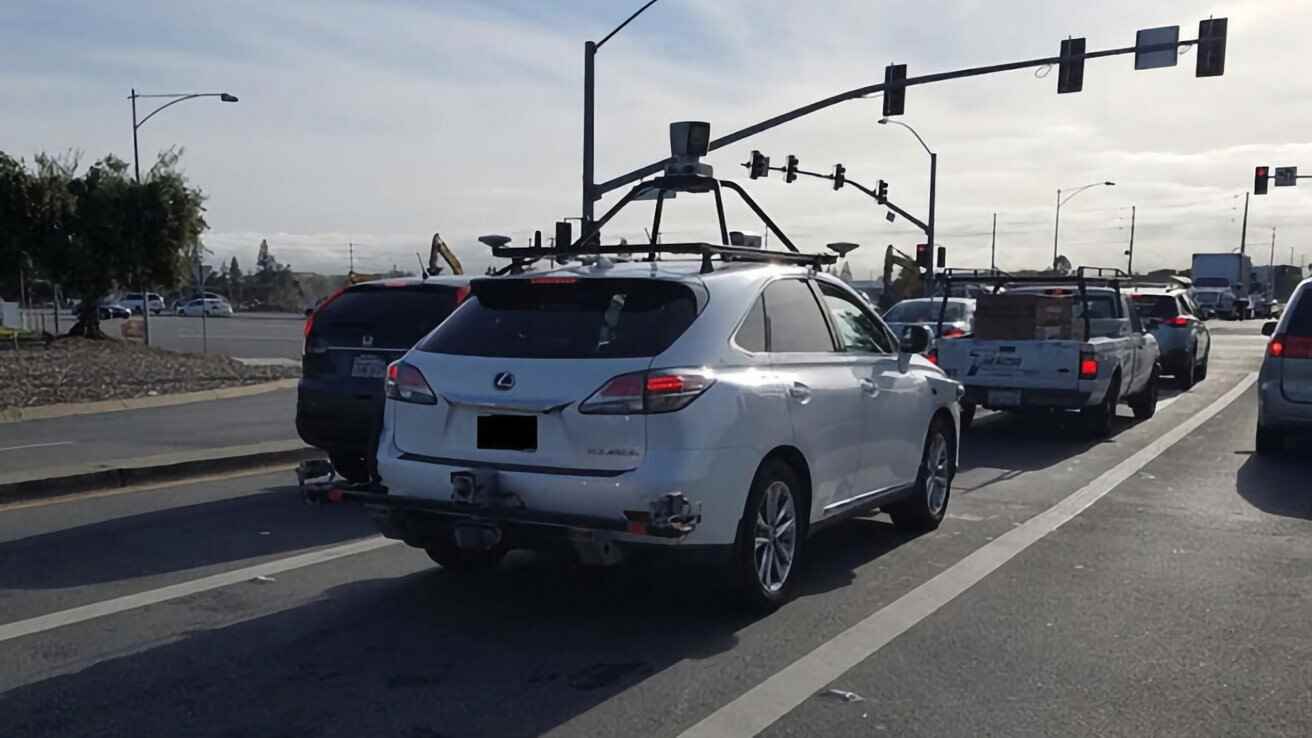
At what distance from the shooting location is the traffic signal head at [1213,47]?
64.4 ft

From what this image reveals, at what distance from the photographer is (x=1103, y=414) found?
43.3ft

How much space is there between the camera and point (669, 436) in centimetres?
520

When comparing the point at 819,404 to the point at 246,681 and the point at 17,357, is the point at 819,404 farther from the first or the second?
the point at 17,357

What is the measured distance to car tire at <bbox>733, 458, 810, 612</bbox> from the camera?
5547 mm

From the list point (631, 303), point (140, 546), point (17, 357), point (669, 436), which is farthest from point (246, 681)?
point (17, 357)

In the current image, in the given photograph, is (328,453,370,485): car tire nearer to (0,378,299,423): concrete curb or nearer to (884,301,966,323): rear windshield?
(0,378,299,423): concrete curb

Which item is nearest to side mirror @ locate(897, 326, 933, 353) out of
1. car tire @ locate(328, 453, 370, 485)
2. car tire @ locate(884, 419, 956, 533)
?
car tire @ locate(884, 419, 956, 533)

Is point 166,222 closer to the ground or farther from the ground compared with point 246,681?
farther from the ground

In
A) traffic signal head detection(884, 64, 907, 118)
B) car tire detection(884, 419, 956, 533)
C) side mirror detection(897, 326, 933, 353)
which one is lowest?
car tire detection(884, 419, 956, 533)

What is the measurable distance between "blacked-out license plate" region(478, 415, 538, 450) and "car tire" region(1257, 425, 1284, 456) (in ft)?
29.9

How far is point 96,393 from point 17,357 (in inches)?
239

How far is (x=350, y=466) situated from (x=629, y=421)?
484cm

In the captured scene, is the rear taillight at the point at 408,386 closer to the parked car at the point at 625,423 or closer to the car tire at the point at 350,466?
the parked car at the point at 625,423

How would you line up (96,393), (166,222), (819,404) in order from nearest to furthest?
(819,404) → (96,393) → (166,222)
